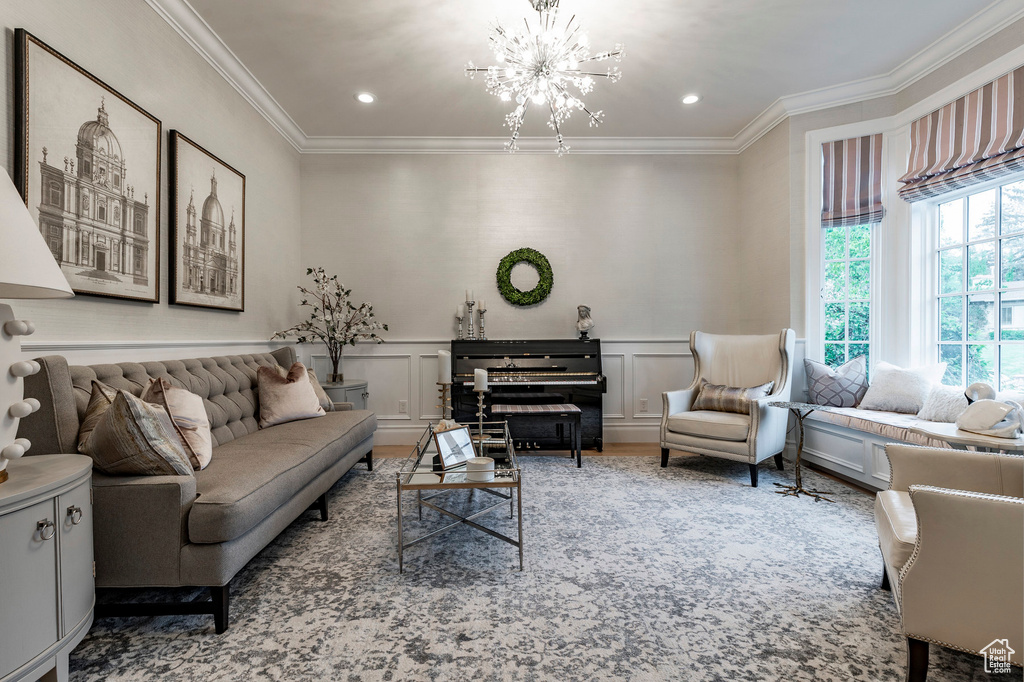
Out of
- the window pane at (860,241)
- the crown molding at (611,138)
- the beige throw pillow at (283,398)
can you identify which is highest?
the crown molding at (611,138)

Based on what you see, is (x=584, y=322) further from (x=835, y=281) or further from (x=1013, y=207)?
(x=1013, y=207)

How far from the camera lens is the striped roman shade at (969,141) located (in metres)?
2.71

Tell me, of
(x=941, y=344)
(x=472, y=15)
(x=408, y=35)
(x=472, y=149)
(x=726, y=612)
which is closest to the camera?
(x=726, y=612)

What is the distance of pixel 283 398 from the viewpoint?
10.1 feet

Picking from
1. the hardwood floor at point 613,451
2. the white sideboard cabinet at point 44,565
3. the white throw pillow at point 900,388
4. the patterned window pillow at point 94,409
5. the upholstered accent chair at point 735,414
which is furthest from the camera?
the hardwood floor at point 613,451

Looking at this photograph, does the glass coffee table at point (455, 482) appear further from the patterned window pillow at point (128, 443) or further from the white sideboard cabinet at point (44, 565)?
the white sideboard cabinet at point (44, 565)

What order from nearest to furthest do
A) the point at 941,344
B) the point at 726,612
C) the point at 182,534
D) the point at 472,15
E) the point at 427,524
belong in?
the point at 182,534 < the point at 726,612 < the point at 427,524 < the point at 472,15 < the point at 941,344

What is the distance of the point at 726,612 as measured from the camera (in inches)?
69.6

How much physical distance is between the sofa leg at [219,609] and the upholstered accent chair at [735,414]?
3055 millimetres

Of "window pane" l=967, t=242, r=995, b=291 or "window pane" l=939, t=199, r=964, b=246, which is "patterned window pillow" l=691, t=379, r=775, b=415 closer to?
"window pane" l=967, t=242, r=995, b=291

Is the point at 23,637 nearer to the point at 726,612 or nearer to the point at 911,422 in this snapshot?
the point at 726,612

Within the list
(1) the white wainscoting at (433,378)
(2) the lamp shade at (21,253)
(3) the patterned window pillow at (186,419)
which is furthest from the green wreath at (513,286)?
(2) the lamp shade at (21,253)

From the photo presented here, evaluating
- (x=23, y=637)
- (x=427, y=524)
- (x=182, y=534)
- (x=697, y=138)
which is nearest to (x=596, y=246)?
(x=697, y=138)

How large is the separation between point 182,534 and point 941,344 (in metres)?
4.57
